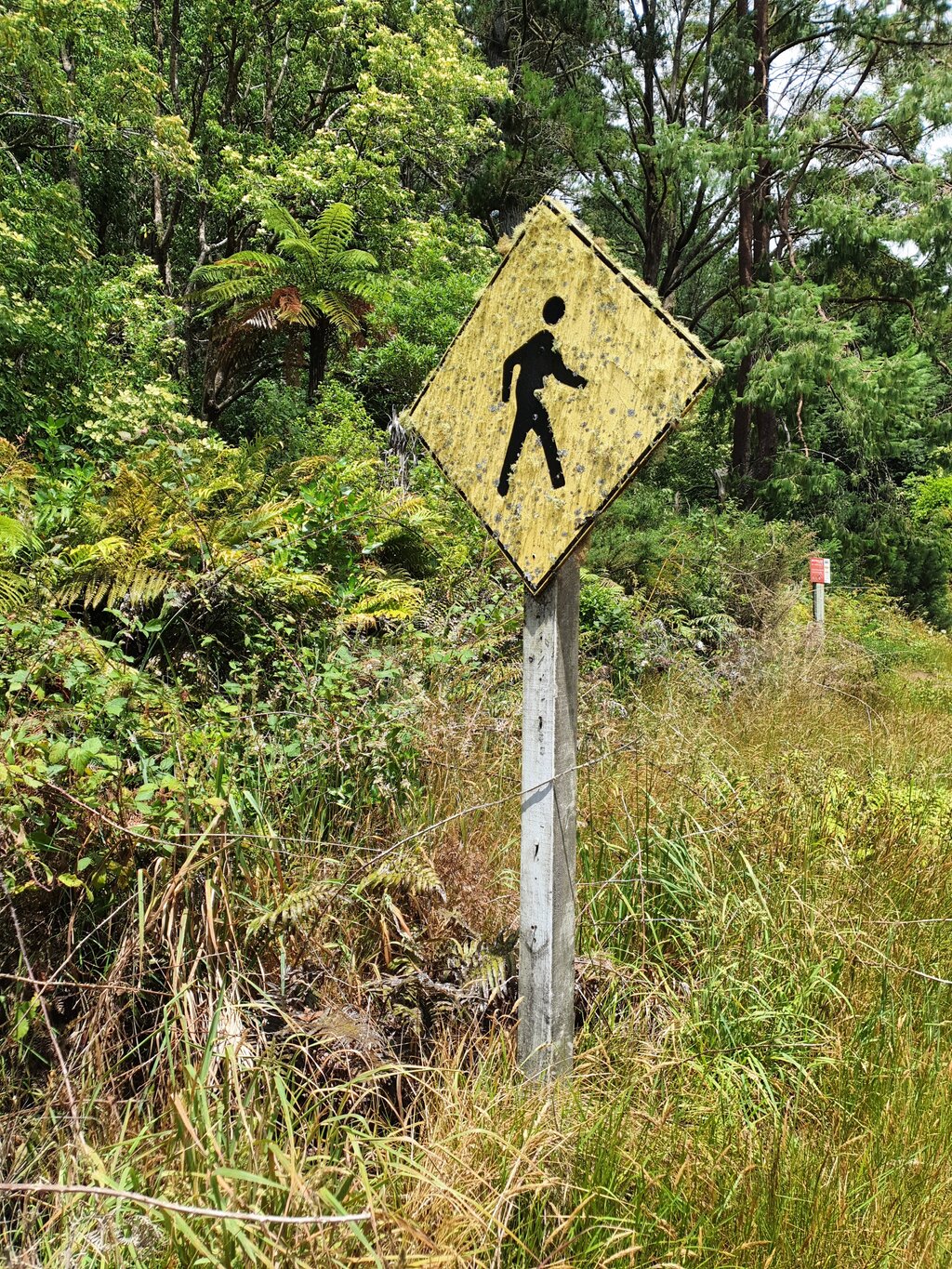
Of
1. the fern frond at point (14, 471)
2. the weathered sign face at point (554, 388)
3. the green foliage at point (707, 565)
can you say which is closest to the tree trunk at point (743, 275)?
the green foliage at point (707, 565)

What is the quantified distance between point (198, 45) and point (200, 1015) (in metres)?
14.7

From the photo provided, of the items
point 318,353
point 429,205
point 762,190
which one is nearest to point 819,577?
point 318,353

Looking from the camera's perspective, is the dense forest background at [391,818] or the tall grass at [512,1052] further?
the dense forest background at [391,818]

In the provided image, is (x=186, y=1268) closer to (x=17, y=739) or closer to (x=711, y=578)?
(x=17, y=739)

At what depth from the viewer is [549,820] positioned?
1.90m

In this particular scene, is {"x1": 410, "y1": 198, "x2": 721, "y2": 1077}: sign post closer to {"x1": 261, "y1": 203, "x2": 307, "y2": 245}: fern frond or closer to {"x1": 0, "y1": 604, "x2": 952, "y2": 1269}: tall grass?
{"x1": 0, "y1": 604, "x2": 952, "y2": 1269}: tall grass

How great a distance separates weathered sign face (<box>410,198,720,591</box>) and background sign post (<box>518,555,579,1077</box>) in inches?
4.6

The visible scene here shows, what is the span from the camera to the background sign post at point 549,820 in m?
1.89

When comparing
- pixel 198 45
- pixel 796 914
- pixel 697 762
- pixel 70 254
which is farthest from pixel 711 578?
pixel 198 45

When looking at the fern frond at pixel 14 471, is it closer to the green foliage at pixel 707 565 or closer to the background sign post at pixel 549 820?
the background sign post at pixel 549 820

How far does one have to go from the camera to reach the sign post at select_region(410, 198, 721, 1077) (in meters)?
1.75

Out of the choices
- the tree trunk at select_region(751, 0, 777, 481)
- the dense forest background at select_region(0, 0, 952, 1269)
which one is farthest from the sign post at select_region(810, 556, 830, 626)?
the tree trunk at select_region(751, 0, 777, 481)

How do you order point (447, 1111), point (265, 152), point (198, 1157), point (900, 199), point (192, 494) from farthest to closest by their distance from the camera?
point (265, 152) < point (900, 199) < point (192, 494) < point (447, 1111) < point (198, 1157)

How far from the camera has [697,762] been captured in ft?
10.8
